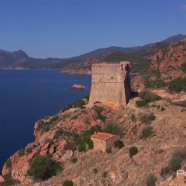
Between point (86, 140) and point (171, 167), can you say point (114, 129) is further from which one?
point (171, 167)

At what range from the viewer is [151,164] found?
23.5m

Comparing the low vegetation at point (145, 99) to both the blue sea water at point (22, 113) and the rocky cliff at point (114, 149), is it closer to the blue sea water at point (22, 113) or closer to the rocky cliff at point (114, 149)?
the rocky cliff at point (114, 149)

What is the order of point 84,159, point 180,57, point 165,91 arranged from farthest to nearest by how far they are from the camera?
1. point 180,57
2. point 165,91
3. point 84,159

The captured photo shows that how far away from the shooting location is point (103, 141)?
94.2 ft

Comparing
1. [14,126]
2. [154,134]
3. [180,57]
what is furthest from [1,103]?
[154,134]

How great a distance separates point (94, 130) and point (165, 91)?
3844cm

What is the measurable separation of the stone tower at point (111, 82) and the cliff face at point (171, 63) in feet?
137

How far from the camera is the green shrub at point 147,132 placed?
28878mm

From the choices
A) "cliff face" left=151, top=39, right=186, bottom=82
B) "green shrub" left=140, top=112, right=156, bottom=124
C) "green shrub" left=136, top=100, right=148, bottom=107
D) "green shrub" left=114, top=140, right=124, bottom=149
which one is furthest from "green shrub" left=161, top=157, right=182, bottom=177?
"cliff face" left=151, top=39, right=186, bottom=82

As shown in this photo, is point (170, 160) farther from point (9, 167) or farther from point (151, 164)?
point (9, 167)

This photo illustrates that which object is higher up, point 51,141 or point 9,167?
point 51,141

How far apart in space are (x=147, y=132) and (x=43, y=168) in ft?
27.7

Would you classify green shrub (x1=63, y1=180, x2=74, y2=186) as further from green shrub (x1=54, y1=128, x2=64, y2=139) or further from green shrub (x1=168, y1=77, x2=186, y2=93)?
green shrub (x1=168, y1=77, x2=186, y2=93)

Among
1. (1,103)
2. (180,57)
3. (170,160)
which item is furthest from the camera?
(1,103)
